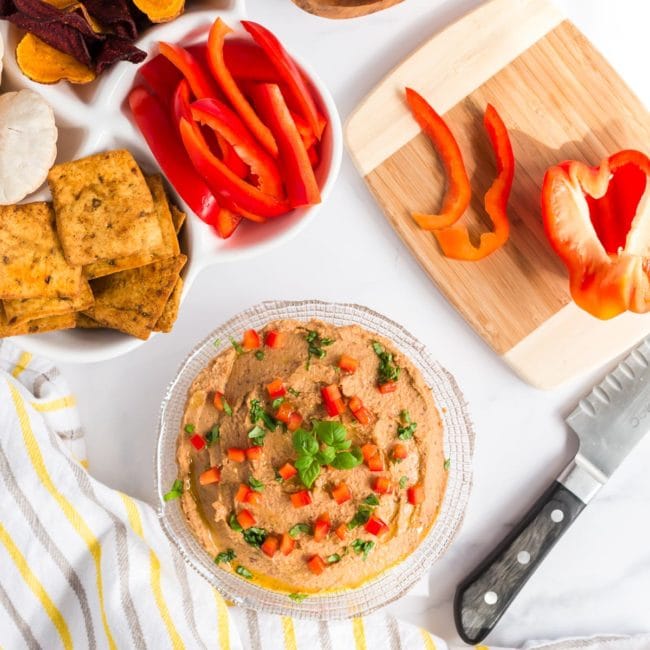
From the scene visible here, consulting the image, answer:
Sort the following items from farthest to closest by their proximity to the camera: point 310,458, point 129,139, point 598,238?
point 598,238 → point 129,139 → point 310,458

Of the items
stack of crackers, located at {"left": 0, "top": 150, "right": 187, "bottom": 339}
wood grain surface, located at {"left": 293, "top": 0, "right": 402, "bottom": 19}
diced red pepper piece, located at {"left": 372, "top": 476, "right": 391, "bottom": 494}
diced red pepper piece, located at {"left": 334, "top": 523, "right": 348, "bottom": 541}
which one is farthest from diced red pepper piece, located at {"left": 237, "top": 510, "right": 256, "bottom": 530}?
wood grain surface, located at {"left": 293, "top": 0, "right": 402, "bottom": 19}

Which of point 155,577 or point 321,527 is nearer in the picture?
point 321,527

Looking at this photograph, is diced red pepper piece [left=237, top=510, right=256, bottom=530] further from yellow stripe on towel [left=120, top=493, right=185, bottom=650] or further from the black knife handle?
the black knife handle

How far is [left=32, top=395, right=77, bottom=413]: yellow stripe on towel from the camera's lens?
8.34 feet

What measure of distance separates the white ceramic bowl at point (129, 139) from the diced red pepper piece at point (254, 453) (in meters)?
0.41

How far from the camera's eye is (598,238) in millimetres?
2480

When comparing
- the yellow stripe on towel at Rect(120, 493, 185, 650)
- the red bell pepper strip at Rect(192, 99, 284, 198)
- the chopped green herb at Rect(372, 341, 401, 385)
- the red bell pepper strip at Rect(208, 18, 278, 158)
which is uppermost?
the red bell pepper strip at Rect(208, 18, 278, 158)

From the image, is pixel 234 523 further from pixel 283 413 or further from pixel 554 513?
pixel 554 513

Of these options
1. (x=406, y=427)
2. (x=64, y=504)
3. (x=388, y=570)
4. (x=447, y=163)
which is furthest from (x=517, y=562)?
(x=64, y=504)

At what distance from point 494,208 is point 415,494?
0.83 m

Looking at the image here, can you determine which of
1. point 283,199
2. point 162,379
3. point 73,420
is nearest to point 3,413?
point 73,420

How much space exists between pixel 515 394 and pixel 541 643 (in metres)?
Result: 0.73

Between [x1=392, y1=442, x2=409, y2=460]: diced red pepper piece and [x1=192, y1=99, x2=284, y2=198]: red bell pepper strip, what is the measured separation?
2.28 ft

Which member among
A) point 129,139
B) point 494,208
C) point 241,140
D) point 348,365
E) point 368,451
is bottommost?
point 368,451
